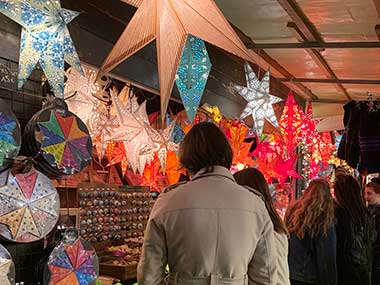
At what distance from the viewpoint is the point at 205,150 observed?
208 centimetres

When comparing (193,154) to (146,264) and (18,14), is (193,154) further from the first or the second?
(18,14)

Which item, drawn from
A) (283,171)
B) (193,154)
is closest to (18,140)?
(193,154)

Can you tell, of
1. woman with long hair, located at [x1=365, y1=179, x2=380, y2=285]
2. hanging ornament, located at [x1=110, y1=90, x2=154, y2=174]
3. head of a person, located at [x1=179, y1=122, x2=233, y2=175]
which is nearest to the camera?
head of a person, located at [x1=179, y1=122, x2=233, y2=175]

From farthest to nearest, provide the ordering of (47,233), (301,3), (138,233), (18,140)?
1. (138,233)
2. (301,3)
3. (47,233)
4. (18,140)

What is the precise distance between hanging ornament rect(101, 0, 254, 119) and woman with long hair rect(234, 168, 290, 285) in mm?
902

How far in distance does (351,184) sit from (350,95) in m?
4.17

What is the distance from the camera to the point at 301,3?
12.6ft

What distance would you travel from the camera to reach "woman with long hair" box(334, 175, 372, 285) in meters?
4.05

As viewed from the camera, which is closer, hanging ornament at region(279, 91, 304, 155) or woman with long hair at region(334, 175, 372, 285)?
woman with long hair at region(334, 175, 372, 285)

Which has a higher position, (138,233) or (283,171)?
(283,171)

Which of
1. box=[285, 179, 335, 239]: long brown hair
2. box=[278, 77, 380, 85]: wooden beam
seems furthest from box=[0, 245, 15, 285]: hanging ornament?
box=[278, 77, 380, 85]: wooden beam

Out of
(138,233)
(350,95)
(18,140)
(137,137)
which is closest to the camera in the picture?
(18,140)

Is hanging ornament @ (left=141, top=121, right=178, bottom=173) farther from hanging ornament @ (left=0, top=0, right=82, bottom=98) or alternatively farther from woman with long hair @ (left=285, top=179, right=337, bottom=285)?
hanging ornament @ (left=0, top=0, right=82, bottom=98)

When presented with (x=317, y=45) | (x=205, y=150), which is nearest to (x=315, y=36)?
(x=317, y=45)
